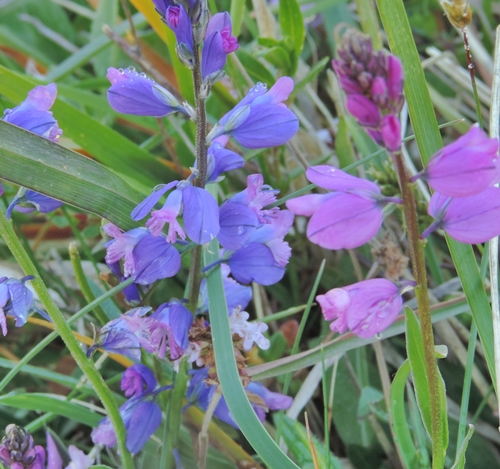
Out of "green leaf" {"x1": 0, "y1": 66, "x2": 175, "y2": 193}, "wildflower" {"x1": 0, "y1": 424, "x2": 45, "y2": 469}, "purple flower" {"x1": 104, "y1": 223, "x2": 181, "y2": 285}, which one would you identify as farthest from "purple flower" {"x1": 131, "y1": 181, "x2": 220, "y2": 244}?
"green leaf" {"x1": 0, "y1": 66, "x2": 175, "y2": 193}

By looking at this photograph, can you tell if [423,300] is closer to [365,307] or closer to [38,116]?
[365,307]

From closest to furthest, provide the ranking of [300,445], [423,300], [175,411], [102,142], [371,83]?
[371,83], [423,300], [175,411], [300,445], [102,142]

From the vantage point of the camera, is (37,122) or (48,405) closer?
(37,122)

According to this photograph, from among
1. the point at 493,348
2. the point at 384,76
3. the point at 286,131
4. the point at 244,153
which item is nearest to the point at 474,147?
the point at 384,76

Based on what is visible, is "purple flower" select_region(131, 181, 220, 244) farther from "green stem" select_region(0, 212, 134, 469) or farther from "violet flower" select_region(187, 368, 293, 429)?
"violet flower" select_region(187, 368, 293, 429)

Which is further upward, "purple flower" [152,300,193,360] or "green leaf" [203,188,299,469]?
"purple flower" [152,300,193,360]

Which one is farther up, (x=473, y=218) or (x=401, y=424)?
(x=473, y=218)

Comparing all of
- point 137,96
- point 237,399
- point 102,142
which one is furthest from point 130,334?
point 102,142

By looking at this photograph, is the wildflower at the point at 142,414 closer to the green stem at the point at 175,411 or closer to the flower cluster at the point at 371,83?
the green stem at the point at 175,411
